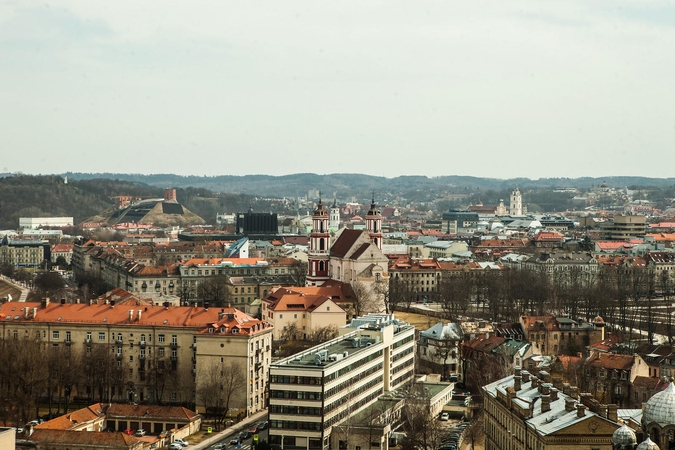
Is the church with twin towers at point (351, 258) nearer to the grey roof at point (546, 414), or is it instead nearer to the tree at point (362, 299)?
the tree at point (362, 299)

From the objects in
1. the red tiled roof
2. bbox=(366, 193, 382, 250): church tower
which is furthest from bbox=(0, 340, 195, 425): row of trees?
bbox=(366, 193, 382, 250): church tower

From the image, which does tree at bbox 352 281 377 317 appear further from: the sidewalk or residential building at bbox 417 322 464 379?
the sidewalk

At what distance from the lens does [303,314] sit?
74.0 m

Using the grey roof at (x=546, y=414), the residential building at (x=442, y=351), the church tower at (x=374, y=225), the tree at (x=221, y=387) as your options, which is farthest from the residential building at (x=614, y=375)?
the church tower at (x=374, y=225)

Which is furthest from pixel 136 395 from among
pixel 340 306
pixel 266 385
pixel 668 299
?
pixel 668 299

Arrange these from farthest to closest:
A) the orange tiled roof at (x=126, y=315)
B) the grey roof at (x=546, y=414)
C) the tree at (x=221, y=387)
Result: the orange tiled roof at (x=126, y=315) < the tree at (x=221, y=387) < the grey roof at (x=546, y=414)

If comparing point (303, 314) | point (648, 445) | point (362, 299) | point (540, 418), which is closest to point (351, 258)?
point (362, 299)

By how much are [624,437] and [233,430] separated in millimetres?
23434

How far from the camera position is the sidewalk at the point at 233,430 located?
47.5 m

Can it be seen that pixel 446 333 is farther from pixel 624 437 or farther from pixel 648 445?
pixel 648 445

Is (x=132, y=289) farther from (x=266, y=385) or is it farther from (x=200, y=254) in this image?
(x=266, y=385)

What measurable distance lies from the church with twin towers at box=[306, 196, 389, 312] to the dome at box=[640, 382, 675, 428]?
51.3 meters

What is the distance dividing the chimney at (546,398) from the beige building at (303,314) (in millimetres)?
34910

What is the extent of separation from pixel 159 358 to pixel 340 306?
23.8 metres
